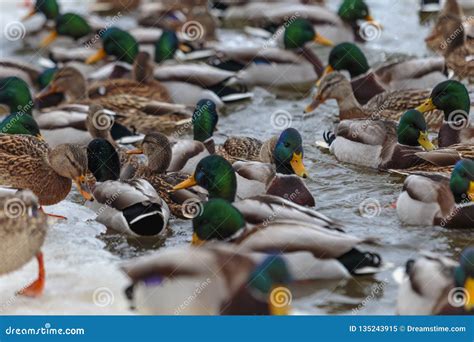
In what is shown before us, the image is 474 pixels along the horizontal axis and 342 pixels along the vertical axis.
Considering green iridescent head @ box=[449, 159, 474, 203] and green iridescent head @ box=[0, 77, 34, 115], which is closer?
green iridescent head @ box=[449, 159, 474, 203]

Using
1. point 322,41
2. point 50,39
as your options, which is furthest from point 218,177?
point 50,39

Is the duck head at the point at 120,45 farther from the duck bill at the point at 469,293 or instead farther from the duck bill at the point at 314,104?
the duck bill at the point at 469,293

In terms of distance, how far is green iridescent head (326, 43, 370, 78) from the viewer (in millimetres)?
12484

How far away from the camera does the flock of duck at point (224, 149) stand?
6.91m

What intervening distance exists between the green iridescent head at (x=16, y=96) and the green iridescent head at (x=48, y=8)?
4.30 meters

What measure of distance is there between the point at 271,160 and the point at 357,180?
0.85 m

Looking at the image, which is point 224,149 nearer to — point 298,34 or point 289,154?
point 289,154

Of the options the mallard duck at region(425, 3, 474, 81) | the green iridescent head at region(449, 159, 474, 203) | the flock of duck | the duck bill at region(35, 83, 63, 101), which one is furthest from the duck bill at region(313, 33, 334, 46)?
the green iridescent head at region(449, 159, 474, 203)

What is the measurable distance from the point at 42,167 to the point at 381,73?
469 cm

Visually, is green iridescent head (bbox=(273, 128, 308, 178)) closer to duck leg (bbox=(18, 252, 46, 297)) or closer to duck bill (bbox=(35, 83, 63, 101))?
duck leg (bbox=(18, 252, 46, 297))

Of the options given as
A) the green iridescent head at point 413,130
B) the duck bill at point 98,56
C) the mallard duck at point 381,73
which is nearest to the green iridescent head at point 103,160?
the green iridescent head at point 413,130

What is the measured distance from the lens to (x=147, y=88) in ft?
40.9

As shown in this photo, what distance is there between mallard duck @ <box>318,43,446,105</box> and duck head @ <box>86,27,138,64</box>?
237cm

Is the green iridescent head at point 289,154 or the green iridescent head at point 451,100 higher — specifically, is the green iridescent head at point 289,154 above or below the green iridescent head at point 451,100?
below
